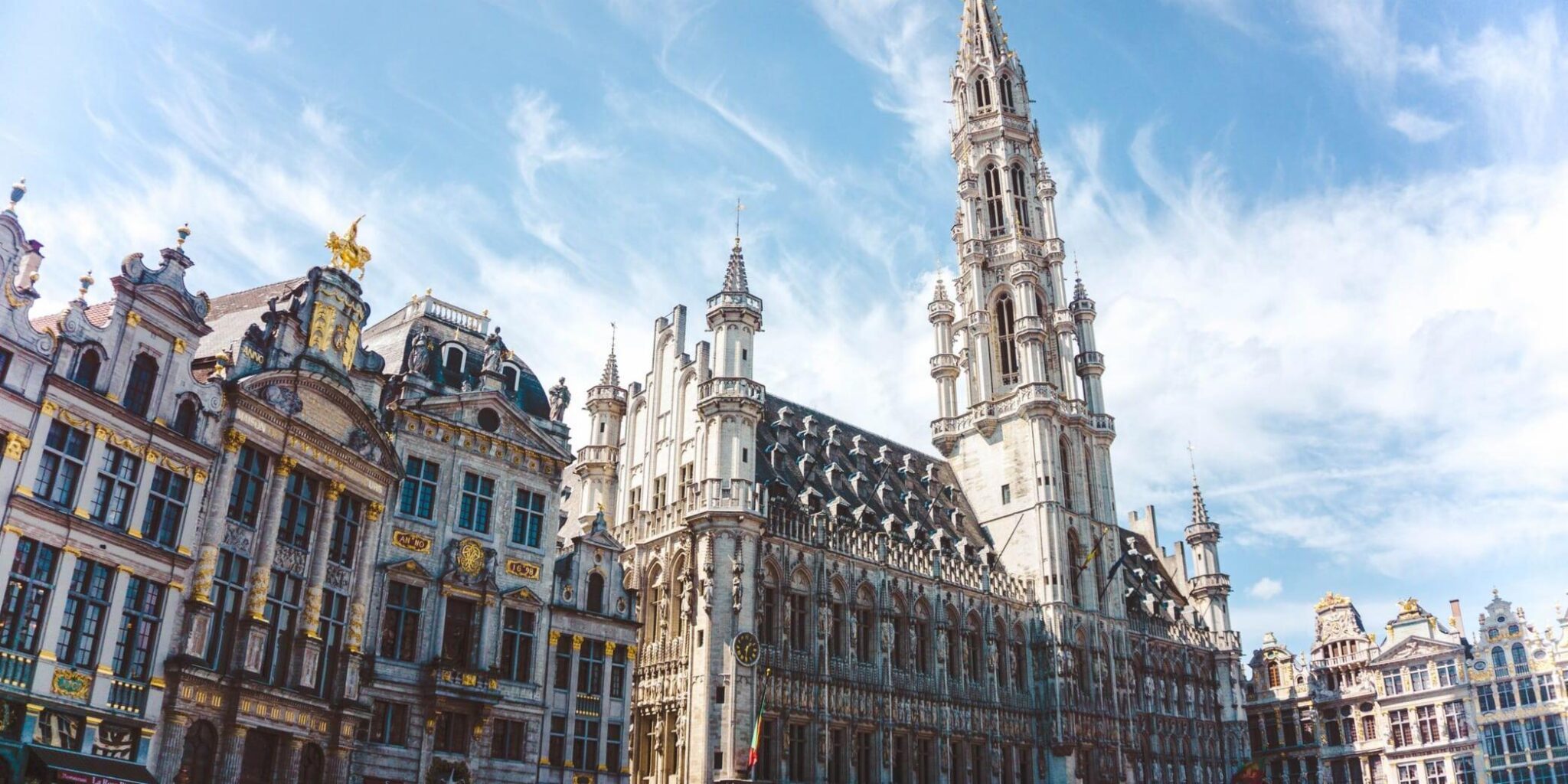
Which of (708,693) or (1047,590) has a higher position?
(1047,590)

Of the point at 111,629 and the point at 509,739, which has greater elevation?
the point at 111,629

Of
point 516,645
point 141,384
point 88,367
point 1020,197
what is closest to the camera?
point 88,367

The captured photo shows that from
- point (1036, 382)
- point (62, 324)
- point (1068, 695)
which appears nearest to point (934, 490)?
point (1036, 382)

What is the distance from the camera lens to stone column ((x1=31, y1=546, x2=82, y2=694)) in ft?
88.8

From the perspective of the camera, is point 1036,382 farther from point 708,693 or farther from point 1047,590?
point 708,693

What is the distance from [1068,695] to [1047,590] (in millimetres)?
5869

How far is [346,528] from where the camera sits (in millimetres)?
36844

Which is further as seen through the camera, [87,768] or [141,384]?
[141,384]

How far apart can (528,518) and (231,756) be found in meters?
13.4

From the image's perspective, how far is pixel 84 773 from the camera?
27.1 metres

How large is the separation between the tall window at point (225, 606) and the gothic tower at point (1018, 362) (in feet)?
147

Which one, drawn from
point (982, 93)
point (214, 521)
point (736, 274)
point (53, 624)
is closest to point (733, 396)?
point (736, 274)

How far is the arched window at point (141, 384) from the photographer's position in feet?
100

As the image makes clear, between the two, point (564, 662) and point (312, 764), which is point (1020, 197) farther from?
point (312, 764)
